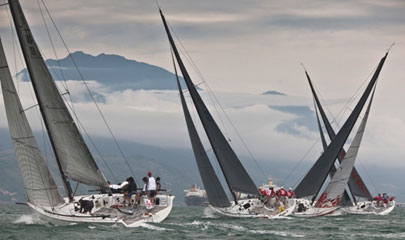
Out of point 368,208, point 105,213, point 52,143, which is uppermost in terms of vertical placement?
point 52,143

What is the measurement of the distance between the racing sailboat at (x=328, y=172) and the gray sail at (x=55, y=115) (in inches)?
899

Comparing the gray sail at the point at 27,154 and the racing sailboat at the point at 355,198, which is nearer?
the gray sail at the point at 27,154

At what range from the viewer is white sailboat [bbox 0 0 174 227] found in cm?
4281

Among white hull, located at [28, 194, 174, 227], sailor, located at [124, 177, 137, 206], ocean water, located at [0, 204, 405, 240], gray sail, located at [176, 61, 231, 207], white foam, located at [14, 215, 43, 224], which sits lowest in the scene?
ocean water, located at [0, 204, 405, 240]

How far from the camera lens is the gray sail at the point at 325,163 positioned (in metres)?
63.8

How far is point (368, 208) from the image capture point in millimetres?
73938

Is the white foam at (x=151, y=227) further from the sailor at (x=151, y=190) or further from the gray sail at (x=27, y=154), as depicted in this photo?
the gray sail at (x=27, y=154)

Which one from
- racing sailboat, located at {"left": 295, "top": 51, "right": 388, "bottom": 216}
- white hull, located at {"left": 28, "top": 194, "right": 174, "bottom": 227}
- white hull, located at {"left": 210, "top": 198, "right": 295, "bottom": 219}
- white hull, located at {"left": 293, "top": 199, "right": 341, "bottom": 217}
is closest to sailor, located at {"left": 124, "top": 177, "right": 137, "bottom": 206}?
white hull, located at {"left": 28, "top": 194, "right": 174, "bottom": 227}

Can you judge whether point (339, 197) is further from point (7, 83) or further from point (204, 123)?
point (7, 83)

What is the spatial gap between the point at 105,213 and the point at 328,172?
25.1m

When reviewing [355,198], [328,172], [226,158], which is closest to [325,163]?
[328,172]

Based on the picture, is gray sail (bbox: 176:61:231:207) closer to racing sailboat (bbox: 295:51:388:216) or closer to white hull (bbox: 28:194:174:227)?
racing sailboat (bbox: 295:51:388:216)

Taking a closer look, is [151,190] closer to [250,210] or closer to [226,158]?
[250,210]

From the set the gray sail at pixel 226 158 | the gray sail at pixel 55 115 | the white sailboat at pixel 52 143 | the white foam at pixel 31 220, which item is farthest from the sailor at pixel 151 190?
the gray sail at pixel 226 158
